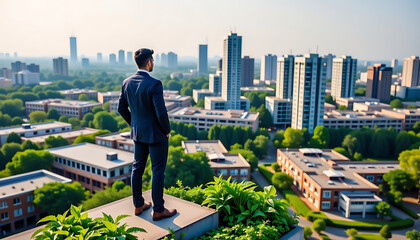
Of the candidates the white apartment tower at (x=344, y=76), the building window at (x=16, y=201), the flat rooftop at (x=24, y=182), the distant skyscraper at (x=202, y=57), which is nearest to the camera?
the building window at (x=16, y=201)

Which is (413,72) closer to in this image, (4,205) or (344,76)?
(344,76)

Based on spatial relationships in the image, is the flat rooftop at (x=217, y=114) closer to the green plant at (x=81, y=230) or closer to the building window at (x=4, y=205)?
the building window at (x=4, y=205)

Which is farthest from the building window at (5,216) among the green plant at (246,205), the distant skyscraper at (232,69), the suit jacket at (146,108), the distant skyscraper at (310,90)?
the distant skyscraper at (232,69)

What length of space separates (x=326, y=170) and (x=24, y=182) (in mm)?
20276

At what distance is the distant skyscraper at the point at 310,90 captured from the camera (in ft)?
127

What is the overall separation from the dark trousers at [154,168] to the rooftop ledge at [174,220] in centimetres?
24

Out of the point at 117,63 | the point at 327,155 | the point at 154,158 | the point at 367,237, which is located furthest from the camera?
→ the point at 117,63

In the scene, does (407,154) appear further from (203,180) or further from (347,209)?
(203,180)

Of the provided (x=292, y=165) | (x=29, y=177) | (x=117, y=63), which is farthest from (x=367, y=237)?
(x=117, y=63)

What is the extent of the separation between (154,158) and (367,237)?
17.7m

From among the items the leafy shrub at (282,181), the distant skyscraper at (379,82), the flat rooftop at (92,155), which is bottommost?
the leafy shrub at (282,181)

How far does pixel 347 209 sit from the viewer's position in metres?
21.6

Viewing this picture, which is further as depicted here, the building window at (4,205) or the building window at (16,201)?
the building window at (16,201)

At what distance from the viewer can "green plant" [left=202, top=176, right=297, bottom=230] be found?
518 cm
